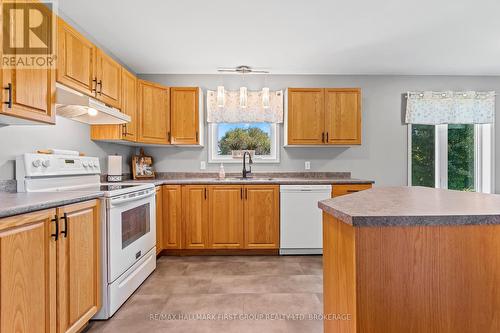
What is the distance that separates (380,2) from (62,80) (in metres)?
2.55

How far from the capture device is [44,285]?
141 centimetres

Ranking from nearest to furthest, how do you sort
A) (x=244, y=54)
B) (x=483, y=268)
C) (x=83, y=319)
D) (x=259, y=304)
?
(x=483, y=268) → (x=83, y=319) → (x=259, y=304) → (x=244, y=54)

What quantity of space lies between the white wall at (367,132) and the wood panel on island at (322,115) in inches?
14.9

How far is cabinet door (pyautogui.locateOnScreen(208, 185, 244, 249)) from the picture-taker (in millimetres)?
3320

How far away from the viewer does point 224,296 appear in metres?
2.35

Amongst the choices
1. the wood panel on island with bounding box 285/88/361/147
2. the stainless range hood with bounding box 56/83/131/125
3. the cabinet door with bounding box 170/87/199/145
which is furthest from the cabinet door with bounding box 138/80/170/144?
the wood panel on island with bounding box 285/88/361/147

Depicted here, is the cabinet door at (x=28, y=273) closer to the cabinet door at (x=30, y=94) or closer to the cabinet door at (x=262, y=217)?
the cabinet door at (x=30, y=94)

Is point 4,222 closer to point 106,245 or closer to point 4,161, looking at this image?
point 106,245

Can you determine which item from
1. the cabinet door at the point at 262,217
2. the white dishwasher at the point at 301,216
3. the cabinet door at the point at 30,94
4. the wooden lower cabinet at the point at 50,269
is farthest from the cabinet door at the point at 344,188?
the cabinet door at the point at 30,94

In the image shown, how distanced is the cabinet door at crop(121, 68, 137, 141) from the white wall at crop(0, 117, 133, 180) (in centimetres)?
37

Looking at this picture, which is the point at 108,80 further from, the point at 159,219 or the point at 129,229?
the point at 159,219

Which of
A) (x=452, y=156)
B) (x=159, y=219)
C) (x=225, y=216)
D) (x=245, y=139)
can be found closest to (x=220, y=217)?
(x=225, y=216)

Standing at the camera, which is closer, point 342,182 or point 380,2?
point 380,2

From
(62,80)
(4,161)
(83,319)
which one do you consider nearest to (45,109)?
(62,80)
